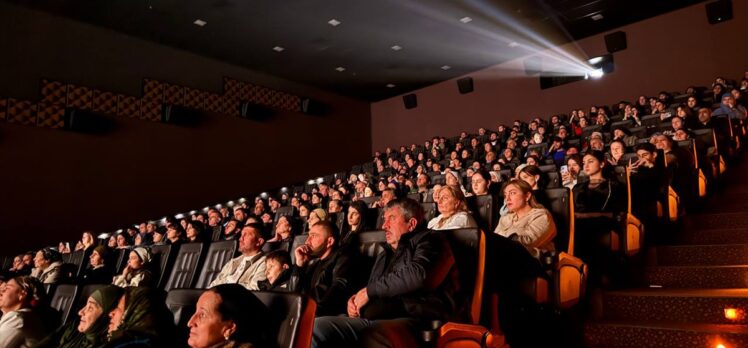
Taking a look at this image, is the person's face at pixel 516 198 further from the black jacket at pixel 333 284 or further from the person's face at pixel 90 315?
the person's face at pixel 90 315

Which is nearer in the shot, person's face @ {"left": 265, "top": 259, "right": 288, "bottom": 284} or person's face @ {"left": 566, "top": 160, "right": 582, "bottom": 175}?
person's face @ {"left": 265, "top": 259, "right": 288, "bottom": 284}

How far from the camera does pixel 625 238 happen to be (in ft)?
6.31

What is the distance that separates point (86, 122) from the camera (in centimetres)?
539

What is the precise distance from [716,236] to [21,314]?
8.08ft

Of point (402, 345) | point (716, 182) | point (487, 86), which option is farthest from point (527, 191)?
point (487, 86)

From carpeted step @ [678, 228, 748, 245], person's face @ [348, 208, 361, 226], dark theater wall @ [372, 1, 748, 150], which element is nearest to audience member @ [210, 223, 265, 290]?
person's face @ [348, 208, 361, 226]

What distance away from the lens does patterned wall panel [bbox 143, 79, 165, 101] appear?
5.90 metres

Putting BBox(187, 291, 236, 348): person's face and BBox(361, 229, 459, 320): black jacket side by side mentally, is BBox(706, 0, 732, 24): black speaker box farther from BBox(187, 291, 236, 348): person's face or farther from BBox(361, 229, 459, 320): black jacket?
BBox(187, 291, 236, 348): person's face

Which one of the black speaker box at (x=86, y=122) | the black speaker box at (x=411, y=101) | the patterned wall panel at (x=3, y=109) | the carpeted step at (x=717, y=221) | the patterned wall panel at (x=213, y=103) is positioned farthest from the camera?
the black speaker box at (x=411, y=101)

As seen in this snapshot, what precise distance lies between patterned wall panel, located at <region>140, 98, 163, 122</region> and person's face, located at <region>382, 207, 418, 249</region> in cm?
517

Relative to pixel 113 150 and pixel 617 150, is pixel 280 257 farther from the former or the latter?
pixel 113 150

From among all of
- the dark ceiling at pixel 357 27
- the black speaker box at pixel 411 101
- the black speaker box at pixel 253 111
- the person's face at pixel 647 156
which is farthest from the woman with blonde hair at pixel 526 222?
the black speaker box at pixel 411 101

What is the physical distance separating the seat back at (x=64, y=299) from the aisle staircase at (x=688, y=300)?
1613 mm

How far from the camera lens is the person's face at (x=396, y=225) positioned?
1441 mm
